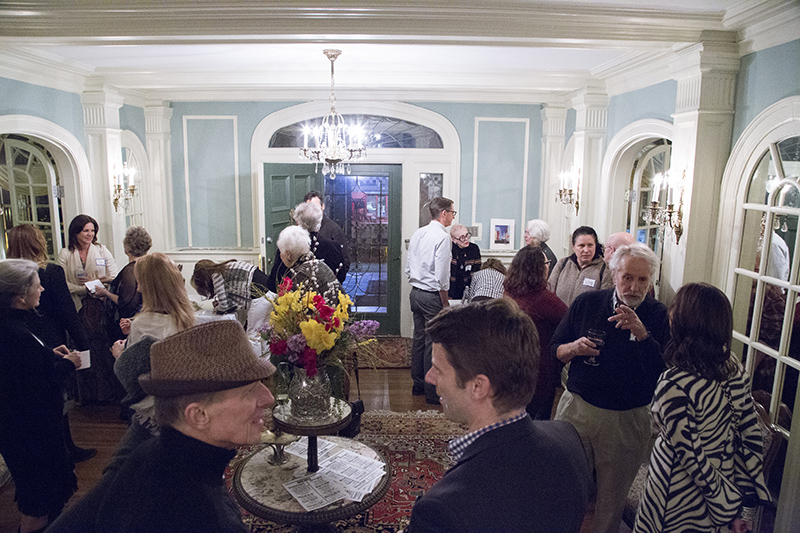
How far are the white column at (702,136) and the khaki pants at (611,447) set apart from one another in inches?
60.6

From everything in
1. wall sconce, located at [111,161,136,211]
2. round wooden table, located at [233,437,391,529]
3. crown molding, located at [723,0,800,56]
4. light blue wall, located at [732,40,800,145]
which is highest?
crown molding, located at [723,0,800,56]

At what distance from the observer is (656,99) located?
13.9 ft

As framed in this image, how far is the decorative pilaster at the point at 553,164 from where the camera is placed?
6.34 meters

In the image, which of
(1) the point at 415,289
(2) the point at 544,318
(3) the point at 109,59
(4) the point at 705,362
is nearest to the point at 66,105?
(3) the point at 109,59

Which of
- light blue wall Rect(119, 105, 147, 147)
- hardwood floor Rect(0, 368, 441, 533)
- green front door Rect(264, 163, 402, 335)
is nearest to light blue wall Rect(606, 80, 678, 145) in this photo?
green front door Rect(264, 163, 402, 335)

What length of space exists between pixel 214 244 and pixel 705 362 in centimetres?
601

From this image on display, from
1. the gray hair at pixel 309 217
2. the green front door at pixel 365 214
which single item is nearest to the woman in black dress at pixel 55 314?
the gray hair at pixel 309 217

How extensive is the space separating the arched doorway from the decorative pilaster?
107cm

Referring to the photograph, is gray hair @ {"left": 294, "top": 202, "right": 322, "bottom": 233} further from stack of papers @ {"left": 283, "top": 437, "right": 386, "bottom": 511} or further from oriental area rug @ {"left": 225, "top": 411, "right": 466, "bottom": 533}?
stack of papers @ {"left": 283, "top": 437, "right": 386, "bottom": 511}

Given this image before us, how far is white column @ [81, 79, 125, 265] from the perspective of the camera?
5168 millimetres

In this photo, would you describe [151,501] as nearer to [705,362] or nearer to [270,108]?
[705,362]

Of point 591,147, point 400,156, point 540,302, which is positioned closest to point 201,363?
point 540,302

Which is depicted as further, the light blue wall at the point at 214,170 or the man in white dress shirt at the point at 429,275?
the light blue wall at the point at 214,170

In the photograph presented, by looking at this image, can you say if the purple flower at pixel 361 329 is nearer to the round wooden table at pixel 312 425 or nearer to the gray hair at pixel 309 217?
the round wooden table at pixel 312 425
